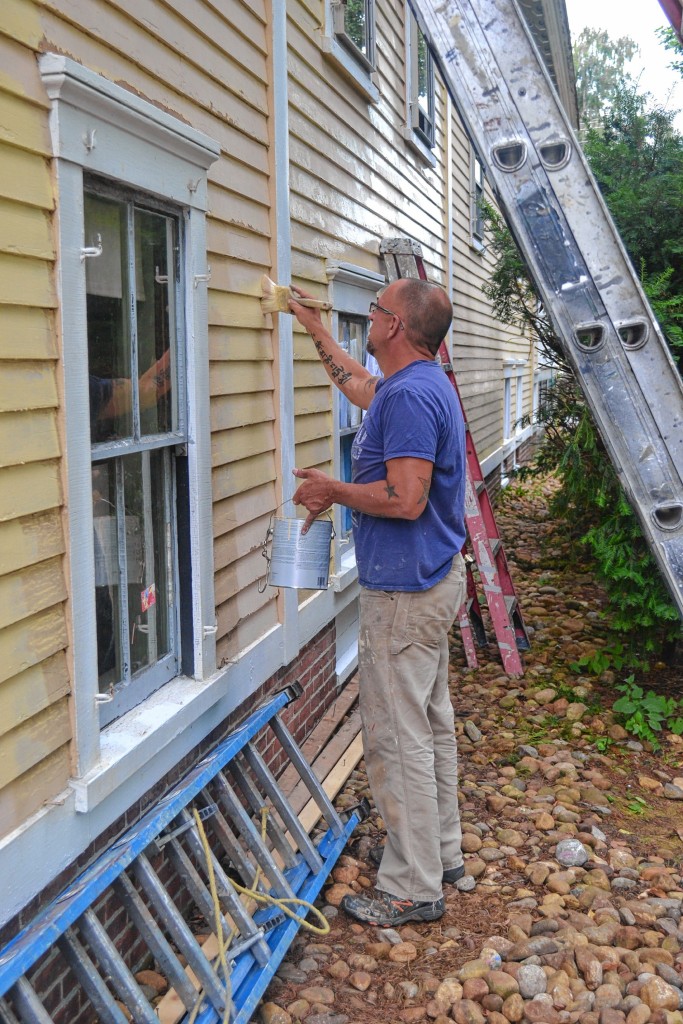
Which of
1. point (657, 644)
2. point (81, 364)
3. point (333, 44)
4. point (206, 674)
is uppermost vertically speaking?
point (333, 44)

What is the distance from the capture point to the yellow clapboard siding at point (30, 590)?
A: 215 cm

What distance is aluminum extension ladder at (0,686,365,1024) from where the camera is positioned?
2.20m

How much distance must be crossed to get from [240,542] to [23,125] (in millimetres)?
1899

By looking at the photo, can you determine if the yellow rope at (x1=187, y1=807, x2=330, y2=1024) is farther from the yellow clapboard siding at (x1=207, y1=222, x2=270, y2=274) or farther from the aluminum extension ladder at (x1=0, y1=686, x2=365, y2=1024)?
the yellow clapboard siding at (x1=207, y1=222, x2=270, y2=274)

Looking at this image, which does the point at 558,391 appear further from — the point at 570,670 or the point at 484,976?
the point at 484,976

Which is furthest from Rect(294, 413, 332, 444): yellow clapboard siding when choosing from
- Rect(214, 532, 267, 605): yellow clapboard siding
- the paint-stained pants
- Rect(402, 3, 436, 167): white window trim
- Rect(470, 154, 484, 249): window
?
Rect(470, 154, 484, 249): window

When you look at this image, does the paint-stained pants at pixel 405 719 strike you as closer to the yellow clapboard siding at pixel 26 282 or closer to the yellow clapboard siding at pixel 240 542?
the yellow clapboard siding at pixel 240 542

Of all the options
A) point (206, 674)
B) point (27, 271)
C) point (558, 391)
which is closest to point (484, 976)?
point (206, 674)

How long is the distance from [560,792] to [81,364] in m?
3.16

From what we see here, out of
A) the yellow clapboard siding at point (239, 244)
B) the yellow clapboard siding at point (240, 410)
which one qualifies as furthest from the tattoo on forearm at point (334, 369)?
the yellow clapboard siding at point (239, 244)

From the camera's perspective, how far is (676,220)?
5.63m

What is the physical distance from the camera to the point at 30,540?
224 centimetres

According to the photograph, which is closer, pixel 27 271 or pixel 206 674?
pixel 27 271

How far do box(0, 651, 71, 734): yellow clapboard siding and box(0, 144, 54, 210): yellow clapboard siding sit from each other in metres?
1.11
